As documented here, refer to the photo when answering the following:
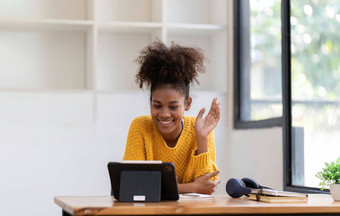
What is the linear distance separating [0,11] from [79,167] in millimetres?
1228

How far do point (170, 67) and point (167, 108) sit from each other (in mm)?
197

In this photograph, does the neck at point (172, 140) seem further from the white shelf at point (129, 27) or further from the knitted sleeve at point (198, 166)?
the white shelf at point (129, 27)

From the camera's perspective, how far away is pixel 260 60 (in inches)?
164

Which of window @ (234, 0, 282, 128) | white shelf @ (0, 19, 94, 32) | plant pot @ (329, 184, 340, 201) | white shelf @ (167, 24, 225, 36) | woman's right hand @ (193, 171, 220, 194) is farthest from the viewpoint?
white shelf @ (167, 24, 225, 36)

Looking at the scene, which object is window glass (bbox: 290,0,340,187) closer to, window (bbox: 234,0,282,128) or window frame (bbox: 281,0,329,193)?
window frame (bbox: 281,0,329,193)

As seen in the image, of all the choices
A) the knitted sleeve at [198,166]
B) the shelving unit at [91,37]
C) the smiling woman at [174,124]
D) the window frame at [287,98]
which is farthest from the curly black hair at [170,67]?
the shelving unit at [91,37]

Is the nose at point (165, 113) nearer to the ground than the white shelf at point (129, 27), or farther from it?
nearer to the ground

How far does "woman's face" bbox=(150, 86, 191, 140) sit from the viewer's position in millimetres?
2754

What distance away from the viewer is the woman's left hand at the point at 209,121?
2758 millimetres

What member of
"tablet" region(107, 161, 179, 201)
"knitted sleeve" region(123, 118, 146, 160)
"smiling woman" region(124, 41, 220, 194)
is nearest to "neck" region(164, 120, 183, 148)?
"smiling woman" region(124, 41, 220, 194)

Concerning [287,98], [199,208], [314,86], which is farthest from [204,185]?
[287,98]

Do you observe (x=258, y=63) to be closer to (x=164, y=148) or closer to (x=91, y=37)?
(x=91, y=37)

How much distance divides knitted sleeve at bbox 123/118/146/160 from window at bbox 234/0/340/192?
3.49ft

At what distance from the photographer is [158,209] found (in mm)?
1915
